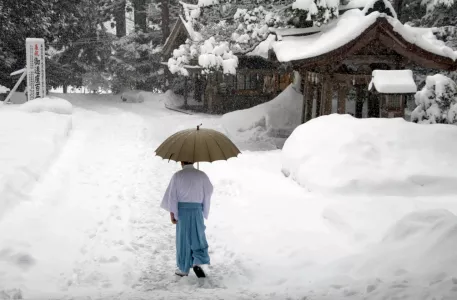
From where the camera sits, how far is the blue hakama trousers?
667 cm

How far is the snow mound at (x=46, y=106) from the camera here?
21578 millimetres

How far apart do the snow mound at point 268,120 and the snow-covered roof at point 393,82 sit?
6.55 meters

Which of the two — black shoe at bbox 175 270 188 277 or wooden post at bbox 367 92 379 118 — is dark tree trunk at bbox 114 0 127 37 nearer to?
wooden post at bbox 367 92 379 118

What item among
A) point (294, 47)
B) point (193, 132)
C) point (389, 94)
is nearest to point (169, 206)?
point (193, 132)

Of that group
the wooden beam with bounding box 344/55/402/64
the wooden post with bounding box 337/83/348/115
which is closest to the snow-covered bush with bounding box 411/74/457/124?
the wooden beam with bounding box 344/55/402/64

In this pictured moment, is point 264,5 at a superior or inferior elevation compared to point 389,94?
superior

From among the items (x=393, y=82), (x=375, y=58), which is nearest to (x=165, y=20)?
(x=375, y=58)

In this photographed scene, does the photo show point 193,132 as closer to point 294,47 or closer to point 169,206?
point 169,206

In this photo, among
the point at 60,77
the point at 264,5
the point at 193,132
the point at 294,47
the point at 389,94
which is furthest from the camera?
the point at 60,77

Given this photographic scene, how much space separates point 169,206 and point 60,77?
31.9 m

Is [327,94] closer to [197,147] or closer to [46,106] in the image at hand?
[197,147]

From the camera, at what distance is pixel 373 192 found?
1045cm

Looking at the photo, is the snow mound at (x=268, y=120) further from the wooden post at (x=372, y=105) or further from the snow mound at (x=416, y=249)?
the snow mound at (x=416, y=249)

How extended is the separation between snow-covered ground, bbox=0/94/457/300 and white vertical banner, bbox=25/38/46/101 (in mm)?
9382
